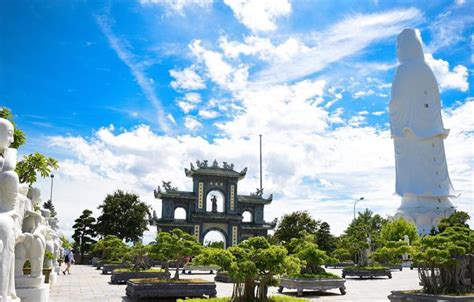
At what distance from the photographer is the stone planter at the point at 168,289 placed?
1498 cm

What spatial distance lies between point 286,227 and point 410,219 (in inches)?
655

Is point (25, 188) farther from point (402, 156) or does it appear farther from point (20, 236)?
point (402, 156)

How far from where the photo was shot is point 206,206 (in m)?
47.8

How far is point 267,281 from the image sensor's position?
1076 centimetres

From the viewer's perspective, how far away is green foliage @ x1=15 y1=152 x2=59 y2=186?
45.3 ft

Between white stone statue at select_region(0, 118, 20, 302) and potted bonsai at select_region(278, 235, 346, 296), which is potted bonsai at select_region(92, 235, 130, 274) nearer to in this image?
potted bonsai at select_region(278, 235, 346, 296)

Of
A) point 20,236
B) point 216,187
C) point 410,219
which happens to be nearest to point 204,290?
point 20,236

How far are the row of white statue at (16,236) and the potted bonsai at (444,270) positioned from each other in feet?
32.7

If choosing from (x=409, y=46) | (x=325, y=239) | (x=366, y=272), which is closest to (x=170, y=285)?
(x=366, y=272)

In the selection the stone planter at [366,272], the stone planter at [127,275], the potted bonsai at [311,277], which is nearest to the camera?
the potted bonsai at [311,277]

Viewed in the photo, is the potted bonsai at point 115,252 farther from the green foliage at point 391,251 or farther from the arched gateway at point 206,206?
the green foliage at point 391,251

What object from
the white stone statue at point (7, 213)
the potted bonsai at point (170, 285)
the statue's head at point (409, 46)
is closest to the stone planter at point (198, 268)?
the potted bonsai at point (170, 285)

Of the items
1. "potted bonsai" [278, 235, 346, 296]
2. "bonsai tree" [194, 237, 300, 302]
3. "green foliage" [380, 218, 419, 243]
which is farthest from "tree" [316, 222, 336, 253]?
"bonsai tree" [194, 237, 300, 302]

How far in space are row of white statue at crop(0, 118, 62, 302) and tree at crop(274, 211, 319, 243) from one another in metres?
39.4
